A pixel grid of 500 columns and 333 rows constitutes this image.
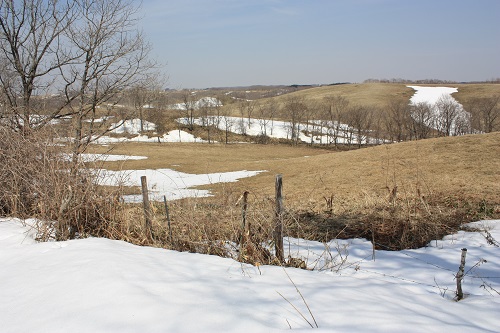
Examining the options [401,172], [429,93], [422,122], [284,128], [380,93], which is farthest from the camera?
[380,93]

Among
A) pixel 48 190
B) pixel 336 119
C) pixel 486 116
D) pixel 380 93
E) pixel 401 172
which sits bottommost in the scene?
pixel 401 172

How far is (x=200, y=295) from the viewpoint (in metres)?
2.79

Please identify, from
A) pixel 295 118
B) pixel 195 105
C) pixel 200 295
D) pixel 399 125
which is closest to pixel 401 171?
pixel 200 295

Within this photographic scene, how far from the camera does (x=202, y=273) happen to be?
3.37 m

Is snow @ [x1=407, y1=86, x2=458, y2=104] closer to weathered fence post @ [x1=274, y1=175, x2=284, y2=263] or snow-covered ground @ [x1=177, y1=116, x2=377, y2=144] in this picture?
snow-covered ground @ [x1=177, y1=116, x2=377, y2=144]

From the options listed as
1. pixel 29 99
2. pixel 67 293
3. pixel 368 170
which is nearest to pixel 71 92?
pixel 29 99

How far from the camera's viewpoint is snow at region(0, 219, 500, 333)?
2.38 meters

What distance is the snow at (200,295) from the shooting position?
2.38 m

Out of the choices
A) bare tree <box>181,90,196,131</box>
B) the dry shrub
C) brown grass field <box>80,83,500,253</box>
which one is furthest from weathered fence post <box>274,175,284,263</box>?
bare tree <box>181,90,196,131</box>

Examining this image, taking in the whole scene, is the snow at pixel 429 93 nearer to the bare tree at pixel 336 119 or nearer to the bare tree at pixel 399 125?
A: the bare tree at pixel 336 119

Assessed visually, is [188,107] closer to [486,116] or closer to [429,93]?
[486,116]

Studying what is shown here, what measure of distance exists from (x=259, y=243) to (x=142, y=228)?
184cm

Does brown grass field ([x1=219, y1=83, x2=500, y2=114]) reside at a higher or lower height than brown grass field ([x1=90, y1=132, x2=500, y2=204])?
higher

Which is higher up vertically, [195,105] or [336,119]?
[195,105]
